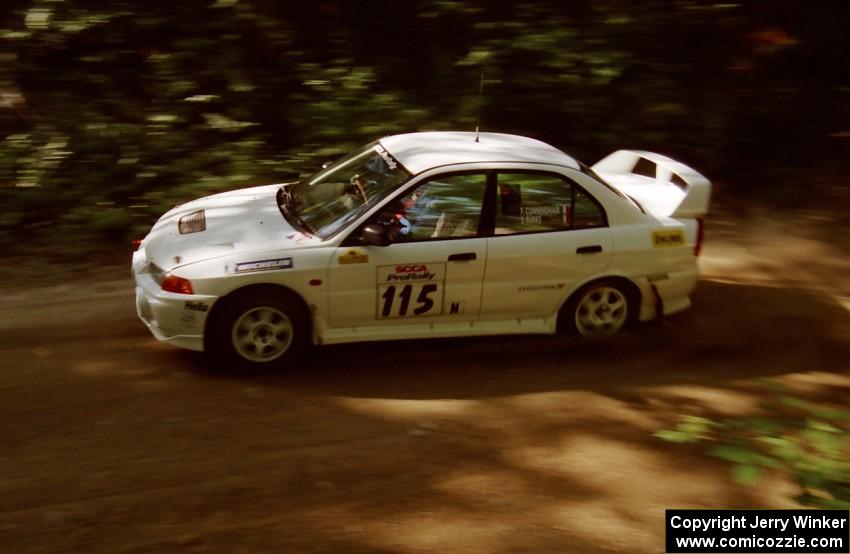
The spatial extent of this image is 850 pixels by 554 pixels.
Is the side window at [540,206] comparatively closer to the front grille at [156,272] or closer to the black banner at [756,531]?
the front grille at [156,272]

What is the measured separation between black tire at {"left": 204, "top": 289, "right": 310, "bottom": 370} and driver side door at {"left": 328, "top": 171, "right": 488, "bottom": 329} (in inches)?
11.5

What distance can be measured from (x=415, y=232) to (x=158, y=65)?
18.4 feet

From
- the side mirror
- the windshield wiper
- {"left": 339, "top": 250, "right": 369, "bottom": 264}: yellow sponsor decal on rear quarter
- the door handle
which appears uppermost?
the windshield wiper

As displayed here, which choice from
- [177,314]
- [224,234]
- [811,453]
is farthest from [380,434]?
[811,453]

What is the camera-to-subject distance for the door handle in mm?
6555

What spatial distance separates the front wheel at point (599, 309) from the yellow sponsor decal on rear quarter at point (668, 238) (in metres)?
0.45

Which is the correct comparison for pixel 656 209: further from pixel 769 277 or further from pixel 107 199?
pixel 107 199

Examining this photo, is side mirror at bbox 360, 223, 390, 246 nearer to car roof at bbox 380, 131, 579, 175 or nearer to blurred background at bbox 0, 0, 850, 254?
car roof at bbox 380, 131, 579, 175

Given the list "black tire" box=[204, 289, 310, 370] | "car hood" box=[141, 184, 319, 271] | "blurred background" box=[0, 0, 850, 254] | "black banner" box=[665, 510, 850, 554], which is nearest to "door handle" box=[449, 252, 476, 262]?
"car hood" box=[141, 184, 319, 271]

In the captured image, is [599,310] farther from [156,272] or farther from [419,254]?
[156,272]

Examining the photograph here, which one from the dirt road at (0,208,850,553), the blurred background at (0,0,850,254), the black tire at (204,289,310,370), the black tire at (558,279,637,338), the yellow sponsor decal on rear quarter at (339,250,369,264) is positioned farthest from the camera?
the blurred background at (0,0,850,254)

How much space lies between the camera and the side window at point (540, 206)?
6.74 m

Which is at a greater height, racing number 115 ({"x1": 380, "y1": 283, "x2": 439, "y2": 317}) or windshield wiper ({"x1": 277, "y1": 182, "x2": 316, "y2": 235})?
windshield wiper ({"x1": 277, "y1": 182, "x2": 316, "y2": 235})

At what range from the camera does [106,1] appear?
10688mm
